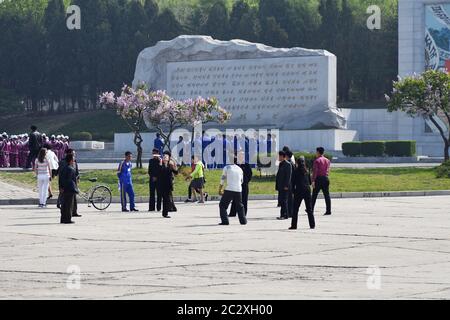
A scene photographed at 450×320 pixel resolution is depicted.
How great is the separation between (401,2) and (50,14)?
36.5 meters

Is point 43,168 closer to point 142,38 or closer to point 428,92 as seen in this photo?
point 428,92

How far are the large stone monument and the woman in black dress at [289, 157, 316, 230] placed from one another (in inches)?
1510

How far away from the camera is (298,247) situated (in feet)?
52.0

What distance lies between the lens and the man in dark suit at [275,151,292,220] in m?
22.0

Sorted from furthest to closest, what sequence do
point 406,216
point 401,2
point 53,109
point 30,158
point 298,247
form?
point 53,109, point 401,2, point 30,158, point 406,216, point 298,247

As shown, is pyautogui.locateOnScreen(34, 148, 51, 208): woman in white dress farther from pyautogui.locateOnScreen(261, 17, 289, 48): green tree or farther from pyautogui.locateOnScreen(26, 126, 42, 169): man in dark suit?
pyautogui.locateOnScreen(261, 17, 289, 48): green tree

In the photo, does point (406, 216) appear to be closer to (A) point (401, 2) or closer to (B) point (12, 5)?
(A) point (401, 2)

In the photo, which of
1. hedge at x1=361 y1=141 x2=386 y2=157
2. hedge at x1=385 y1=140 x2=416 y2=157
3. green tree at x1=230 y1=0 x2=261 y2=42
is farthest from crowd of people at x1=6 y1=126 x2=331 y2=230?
green tree at x1=230 y1=0 x2=261 y2=42

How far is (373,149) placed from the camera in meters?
51.3

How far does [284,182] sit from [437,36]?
4094cm

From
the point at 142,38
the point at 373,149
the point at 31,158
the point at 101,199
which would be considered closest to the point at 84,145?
the point at 373,149

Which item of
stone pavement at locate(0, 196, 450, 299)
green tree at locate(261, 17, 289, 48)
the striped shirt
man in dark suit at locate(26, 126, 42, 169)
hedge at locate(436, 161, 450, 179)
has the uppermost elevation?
green tree at locate(261, 17, 289, 48)

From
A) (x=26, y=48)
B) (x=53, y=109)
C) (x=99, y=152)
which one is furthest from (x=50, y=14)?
(x=99, y=152)

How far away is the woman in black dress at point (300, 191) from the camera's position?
19297 mm
